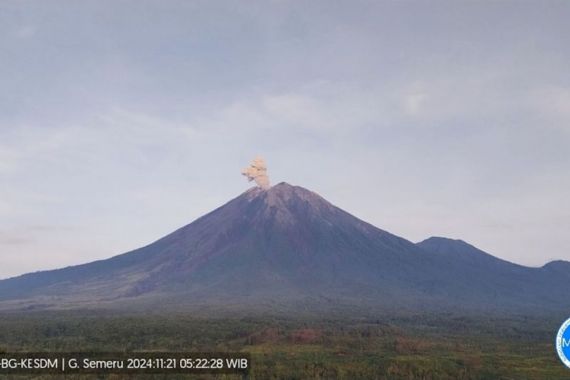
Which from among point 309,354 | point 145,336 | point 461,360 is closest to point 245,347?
point 309,354

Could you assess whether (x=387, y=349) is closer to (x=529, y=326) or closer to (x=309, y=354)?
(x=309, y=354)

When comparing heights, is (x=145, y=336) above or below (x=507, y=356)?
above

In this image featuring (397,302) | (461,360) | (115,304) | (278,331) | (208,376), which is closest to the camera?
(208,376)

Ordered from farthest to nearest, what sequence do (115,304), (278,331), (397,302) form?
(397,302) → (115,304) → (278,331)

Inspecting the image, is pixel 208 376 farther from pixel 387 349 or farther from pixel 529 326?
pixel 529 326

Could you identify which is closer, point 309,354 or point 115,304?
point 309,354

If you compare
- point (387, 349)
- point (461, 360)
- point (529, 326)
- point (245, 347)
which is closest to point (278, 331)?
point (245, 347)
